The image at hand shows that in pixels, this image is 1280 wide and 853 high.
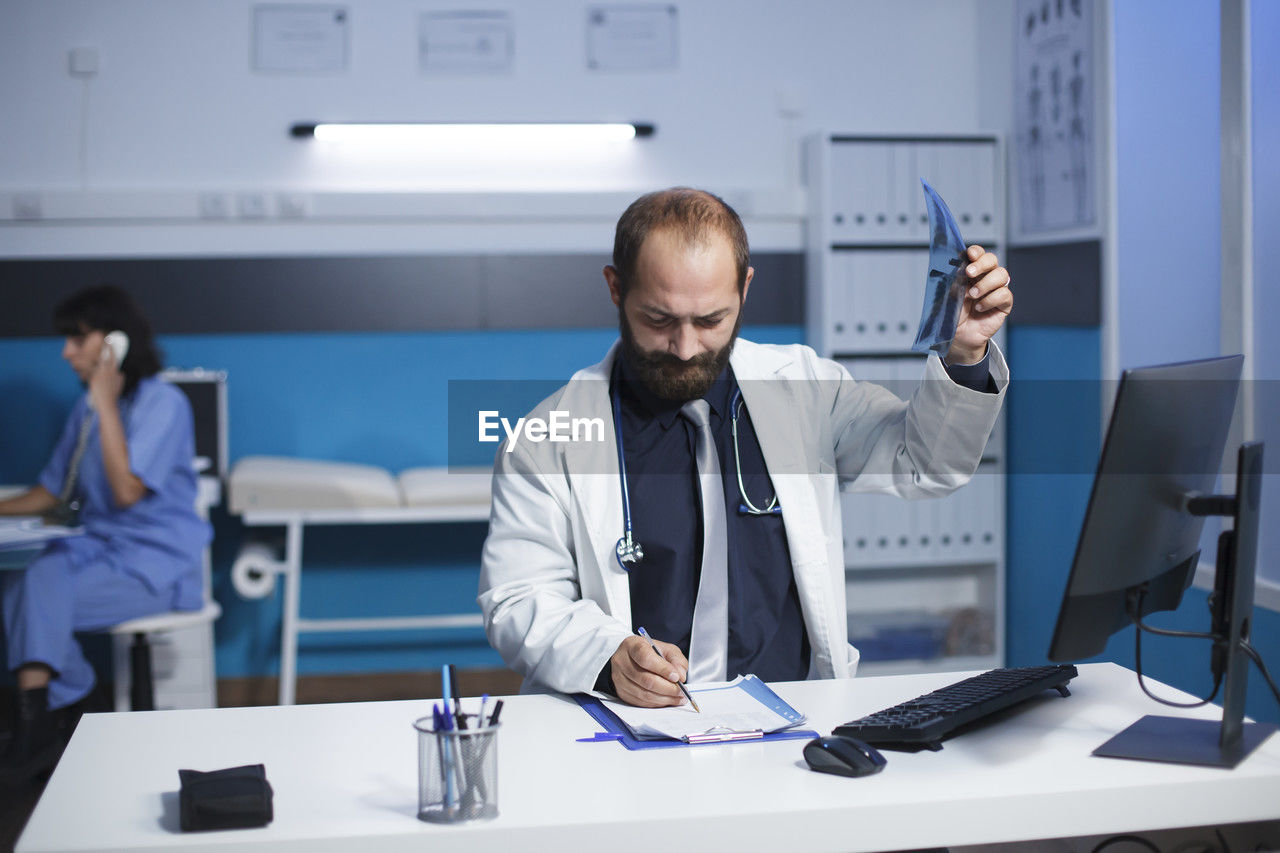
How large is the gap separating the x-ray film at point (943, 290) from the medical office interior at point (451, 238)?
7.05 feet

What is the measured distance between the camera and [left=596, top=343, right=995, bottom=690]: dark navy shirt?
1.71m

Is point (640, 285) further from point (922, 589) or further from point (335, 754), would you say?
point (922, 589)

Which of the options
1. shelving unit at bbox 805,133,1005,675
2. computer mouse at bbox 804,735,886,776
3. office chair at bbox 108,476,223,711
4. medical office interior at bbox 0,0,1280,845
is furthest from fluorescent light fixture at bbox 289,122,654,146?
computer mouse at bbox 804,735,886,776

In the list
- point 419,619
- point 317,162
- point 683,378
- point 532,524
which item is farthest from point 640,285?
point 317,162

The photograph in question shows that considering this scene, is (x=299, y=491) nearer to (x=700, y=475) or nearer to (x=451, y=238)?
(x=451, y=238)

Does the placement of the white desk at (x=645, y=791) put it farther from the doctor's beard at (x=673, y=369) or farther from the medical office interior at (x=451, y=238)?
the medical office interior at (x=451, y=238)

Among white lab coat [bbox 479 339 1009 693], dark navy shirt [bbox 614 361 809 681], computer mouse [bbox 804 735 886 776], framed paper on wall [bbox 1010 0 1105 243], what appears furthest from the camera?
framed paper on wall [bbox 1010 0 1105 243]

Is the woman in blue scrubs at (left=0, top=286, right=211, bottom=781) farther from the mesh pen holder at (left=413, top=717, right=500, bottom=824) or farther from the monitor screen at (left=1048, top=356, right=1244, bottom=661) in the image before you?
the monitor screen at (left=1048, top=356, right=1244, bottom=661)

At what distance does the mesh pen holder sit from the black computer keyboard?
0.41 metres

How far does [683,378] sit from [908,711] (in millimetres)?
616

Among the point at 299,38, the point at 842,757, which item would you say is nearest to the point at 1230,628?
the point at 842,757

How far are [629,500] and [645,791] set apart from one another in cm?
63

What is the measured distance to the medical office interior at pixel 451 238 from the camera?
3.69m

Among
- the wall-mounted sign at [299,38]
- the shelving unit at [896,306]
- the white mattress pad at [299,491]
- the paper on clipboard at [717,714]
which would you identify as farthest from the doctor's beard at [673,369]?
the wall-mounted sign at [299,38]
